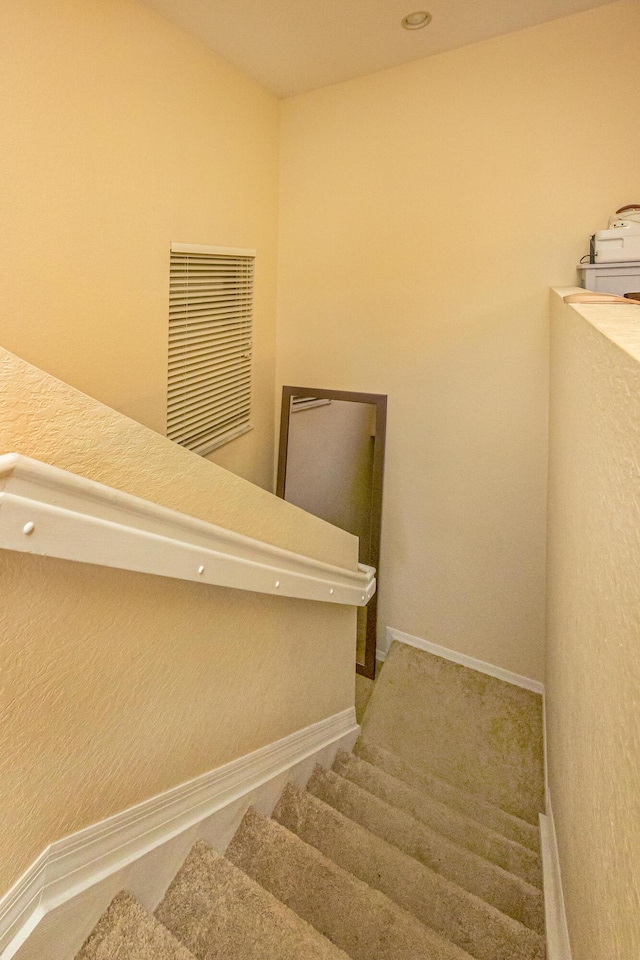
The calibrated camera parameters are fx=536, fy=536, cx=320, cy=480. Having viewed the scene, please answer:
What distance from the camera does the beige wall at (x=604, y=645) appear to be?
0.54 metres

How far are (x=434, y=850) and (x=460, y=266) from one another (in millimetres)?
2518

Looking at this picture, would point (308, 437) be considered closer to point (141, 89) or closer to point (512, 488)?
point (512, 488)

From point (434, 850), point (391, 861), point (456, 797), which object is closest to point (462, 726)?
point (456, 797)

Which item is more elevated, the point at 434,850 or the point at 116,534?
the point at 116,534

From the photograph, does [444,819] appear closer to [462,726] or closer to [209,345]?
[462,726]

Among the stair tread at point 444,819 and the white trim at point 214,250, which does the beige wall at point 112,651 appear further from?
the white trim at point 214,250

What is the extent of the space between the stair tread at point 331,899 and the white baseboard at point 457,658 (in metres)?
1.65

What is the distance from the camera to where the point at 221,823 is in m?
1.42

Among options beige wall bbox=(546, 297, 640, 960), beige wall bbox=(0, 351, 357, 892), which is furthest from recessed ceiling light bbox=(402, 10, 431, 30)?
beige wall bbox=(0, 351, 357, 892)

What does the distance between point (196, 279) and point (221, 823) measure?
7.50ft

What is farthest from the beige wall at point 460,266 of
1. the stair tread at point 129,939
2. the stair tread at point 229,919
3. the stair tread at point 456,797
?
the stair tread at point 129,939

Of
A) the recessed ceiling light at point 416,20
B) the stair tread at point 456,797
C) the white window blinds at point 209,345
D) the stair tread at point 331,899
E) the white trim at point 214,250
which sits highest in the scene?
the recessed ceiling light at point 416,20

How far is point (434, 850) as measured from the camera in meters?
1.81

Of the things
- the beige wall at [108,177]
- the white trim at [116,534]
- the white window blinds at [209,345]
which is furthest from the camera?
the white window blinds at [209,345]
